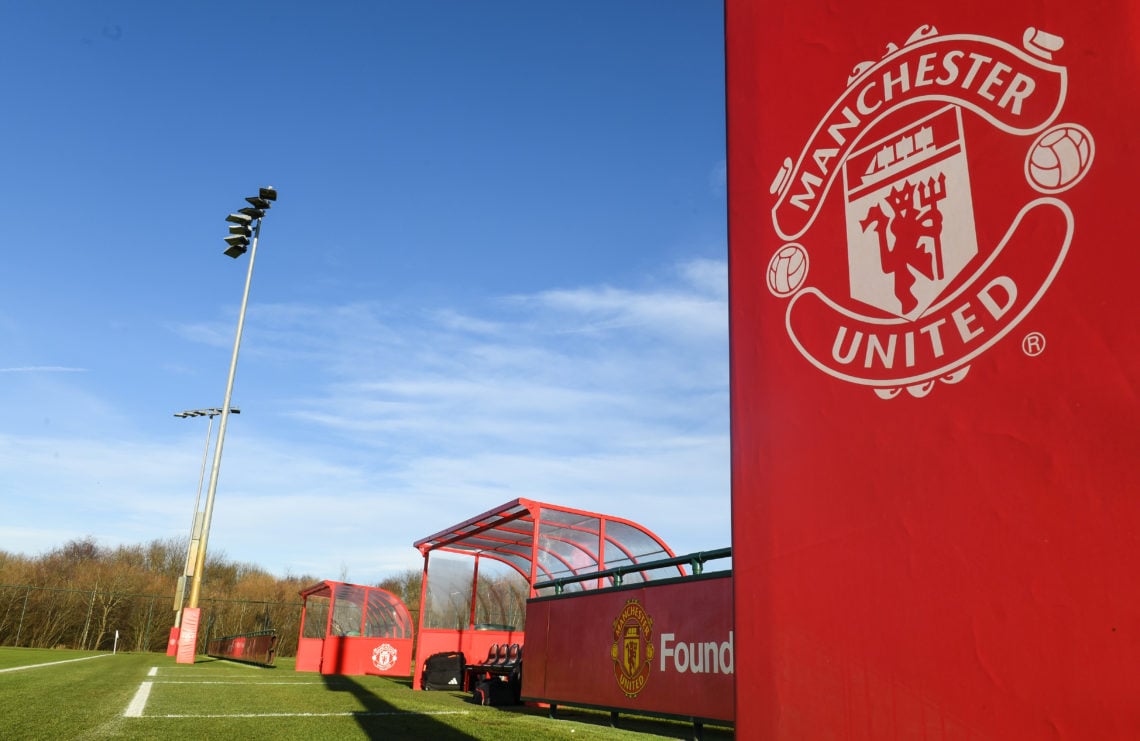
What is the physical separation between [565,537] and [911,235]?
471 inches

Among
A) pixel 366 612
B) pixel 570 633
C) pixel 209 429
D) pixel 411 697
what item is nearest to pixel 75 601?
pixel 209 429

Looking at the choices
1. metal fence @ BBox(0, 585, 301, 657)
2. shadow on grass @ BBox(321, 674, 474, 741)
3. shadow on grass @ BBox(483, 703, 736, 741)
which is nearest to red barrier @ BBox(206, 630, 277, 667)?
metal fence @ BBox(0, 585, 301, 657)

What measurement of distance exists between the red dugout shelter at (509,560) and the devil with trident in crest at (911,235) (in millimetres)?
10114

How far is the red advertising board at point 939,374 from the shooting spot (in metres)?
1.23

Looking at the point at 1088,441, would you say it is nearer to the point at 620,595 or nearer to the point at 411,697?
the point at 620,595

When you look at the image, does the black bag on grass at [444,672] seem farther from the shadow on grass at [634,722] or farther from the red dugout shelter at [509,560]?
the shadow on grass at [634,722]

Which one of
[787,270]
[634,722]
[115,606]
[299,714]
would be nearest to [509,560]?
[634,722]

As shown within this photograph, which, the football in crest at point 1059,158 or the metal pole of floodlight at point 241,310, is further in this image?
the metal pole of floodlight at point 241,310

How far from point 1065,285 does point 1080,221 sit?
13 centimetres

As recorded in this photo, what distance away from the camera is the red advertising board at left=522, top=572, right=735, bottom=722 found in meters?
6.44

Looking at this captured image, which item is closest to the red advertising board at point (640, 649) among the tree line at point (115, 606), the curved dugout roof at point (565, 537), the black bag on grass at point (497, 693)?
the black bag on grass at point (497, 693)

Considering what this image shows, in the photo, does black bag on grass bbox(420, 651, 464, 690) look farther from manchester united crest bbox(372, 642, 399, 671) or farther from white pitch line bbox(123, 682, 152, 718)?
manchester united crest bbox(372, 642, 399, 671)

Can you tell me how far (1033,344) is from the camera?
4.41ft

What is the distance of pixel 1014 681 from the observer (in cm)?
126
